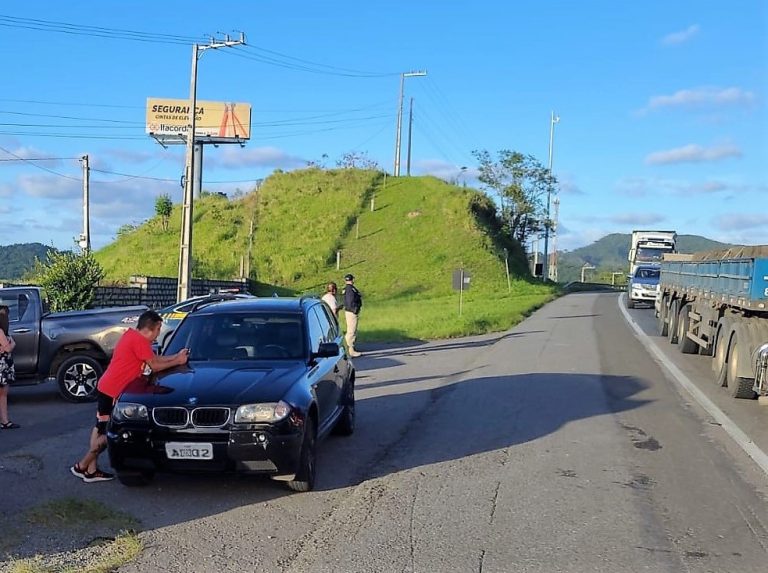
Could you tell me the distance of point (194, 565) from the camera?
5.09 meters

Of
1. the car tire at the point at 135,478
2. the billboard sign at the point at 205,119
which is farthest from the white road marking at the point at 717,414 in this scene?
the billboard sign at the point at 205,119

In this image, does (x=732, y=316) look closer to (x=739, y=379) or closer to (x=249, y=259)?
(x=739, y=379)

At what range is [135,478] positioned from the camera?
6773 mm

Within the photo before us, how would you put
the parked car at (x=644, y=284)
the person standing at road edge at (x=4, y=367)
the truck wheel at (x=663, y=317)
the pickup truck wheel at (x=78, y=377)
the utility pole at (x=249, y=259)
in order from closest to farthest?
the person standing at road edge at (x=4, y=367) < the pickup truck wheel at (x=78, y=377) < the truck wheel at (x=663, y=317) < the parked car at (x=644, y=284) < the utility pole at (x=249, y=259)

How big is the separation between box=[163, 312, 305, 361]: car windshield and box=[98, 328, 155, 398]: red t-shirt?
634 millimetres

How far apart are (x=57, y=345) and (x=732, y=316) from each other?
10.7 meters

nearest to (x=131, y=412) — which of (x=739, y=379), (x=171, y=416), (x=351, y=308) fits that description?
(x=171, y=416)

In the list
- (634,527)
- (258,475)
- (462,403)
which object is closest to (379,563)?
(258,475)

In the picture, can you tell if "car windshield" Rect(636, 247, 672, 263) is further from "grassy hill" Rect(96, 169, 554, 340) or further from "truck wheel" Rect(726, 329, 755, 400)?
"truck wheel" Rect(726, 329, 755, 400)

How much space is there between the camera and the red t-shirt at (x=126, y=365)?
23.1 feet

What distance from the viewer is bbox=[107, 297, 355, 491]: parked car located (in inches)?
249

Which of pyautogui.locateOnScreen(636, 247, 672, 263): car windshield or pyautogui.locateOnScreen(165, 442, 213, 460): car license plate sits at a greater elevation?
pyautogui.locateOnScreen(636, 247, 672, 263): car windshield

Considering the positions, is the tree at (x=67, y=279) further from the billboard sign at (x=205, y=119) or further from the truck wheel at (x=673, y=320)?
the billboard sign at (x=205, y=119)

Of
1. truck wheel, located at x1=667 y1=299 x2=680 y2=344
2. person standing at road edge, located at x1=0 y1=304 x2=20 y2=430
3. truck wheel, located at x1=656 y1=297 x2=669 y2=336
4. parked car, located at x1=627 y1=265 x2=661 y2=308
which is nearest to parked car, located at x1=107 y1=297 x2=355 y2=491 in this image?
person standing at road edge, located at x1=0 y1=304 x2=20 y2=430
